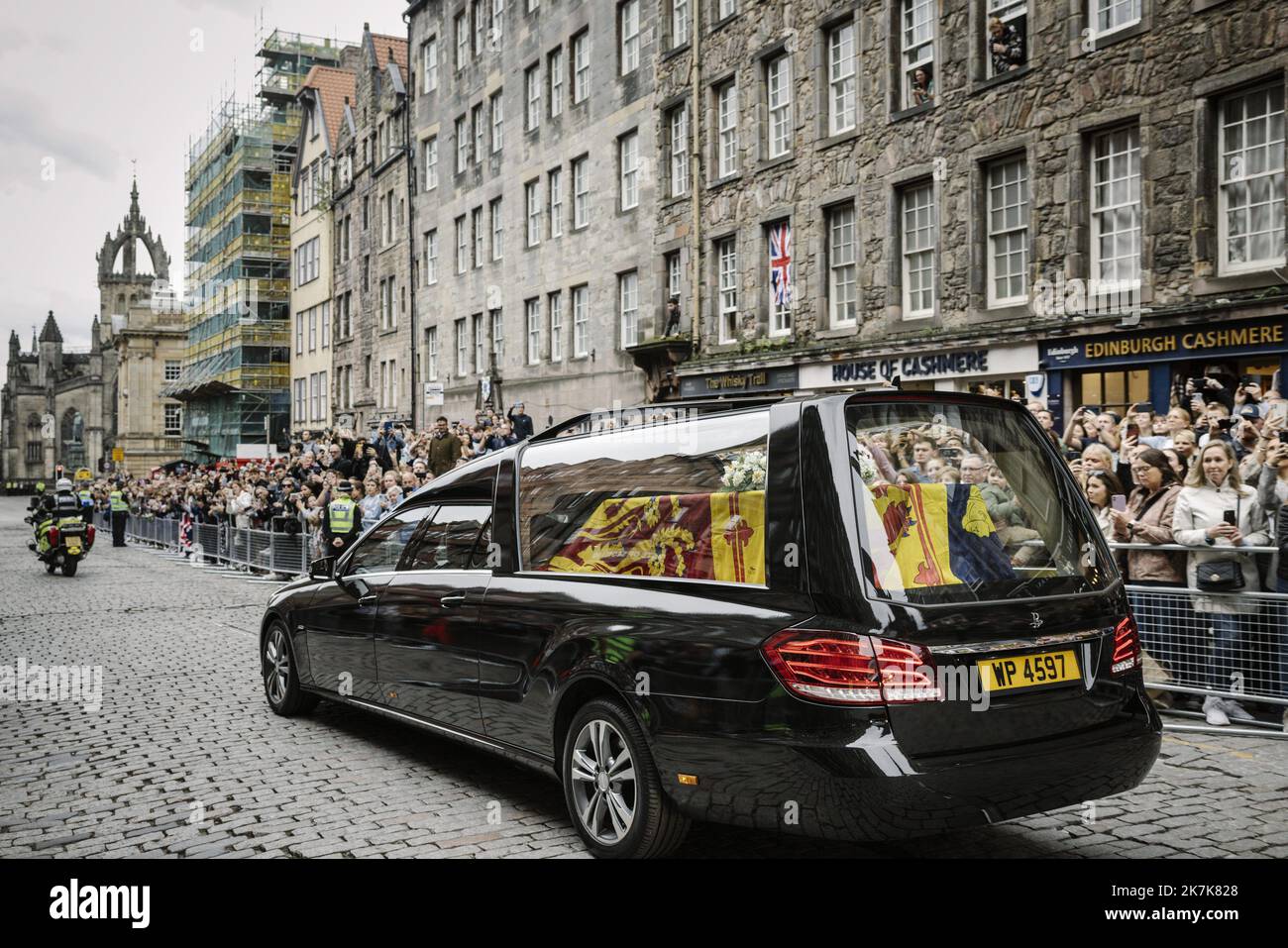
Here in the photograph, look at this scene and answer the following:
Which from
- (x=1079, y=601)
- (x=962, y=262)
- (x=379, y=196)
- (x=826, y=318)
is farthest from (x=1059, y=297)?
(x=379, y=196)

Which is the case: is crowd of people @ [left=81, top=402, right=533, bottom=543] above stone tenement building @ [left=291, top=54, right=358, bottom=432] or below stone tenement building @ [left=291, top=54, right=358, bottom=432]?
below

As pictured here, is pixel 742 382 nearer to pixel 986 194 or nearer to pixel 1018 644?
pixel 986 194

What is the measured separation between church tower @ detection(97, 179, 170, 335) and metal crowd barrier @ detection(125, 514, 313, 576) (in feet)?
332

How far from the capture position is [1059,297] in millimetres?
17469

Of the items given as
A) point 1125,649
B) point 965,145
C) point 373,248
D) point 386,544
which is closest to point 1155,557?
point 1125,649

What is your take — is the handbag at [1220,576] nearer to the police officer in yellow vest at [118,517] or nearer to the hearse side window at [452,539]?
the hearse side window at [452,539]

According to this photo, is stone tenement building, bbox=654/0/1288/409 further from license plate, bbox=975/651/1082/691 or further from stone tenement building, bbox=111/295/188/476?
stone tenement building, bbox=111/295/188/476

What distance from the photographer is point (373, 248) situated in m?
48.7

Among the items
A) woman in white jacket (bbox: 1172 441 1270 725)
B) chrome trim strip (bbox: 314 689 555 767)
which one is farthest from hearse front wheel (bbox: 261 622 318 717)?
woman in white jacket (bbox: 1172 441 1270 725)

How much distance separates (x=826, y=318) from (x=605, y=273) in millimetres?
9499

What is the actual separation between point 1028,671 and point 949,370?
50.5 ft

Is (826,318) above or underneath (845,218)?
underneath

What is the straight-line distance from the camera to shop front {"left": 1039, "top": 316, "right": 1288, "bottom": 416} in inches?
582

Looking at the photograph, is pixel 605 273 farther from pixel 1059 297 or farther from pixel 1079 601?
pixel 1079 601
